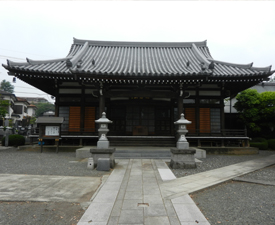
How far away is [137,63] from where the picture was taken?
12.9 meters

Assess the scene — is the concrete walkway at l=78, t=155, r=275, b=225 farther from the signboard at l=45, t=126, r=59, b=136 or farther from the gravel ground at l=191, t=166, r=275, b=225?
the signboard at l=45, t=126, r=59, b=136

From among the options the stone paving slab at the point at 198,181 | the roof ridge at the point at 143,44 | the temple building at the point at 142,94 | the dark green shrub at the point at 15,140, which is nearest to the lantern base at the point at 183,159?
the stone paving slab at the point at 198,181

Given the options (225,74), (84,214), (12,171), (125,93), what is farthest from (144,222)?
(225,74)

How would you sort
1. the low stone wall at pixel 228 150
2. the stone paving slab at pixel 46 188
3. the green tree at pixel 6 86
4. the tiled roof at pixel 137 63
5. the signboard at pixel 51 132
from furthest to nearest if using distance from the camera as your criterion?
the green tree at pixel 6 86 → the low stone wall at pixel 228 150 → the signboard at pixel 51 132 → the tiled roof at pixel 137 63 → the stone paving slab at pixel 46 188

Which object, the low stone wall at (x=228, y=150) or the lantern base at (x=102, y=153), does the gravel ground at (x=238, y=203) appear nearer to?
the lantern base at (x=102, y=153)

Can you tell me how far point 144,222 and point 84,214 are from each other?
3.82 ft

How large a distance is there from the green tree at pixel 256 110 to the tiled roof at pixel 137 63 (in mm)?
3566

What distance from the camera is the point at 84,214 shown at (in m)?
3.32

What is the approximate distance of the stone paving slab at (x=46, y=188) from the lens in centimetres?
411

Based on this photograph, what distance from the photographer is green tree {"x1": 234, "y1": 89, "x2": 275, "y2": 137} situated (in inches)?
539

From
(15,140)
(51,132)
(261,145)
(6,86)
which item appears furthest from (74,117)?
(6,86)

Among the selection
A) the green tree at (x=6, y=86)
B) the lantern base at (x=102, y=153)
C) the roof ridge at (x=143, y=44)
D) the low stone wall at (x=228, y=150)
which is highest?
the green tree at (x=6, y=86)

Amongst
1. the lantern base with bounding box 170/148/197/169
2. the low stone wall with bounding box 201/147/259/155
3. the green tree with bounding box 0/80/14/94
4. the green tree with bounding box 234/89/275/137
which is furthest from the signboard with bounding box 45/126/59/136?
the green tree with bounding box 0/80/14/94

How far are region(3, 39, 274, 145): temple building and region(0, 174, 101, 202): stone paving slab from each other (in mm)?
5603
